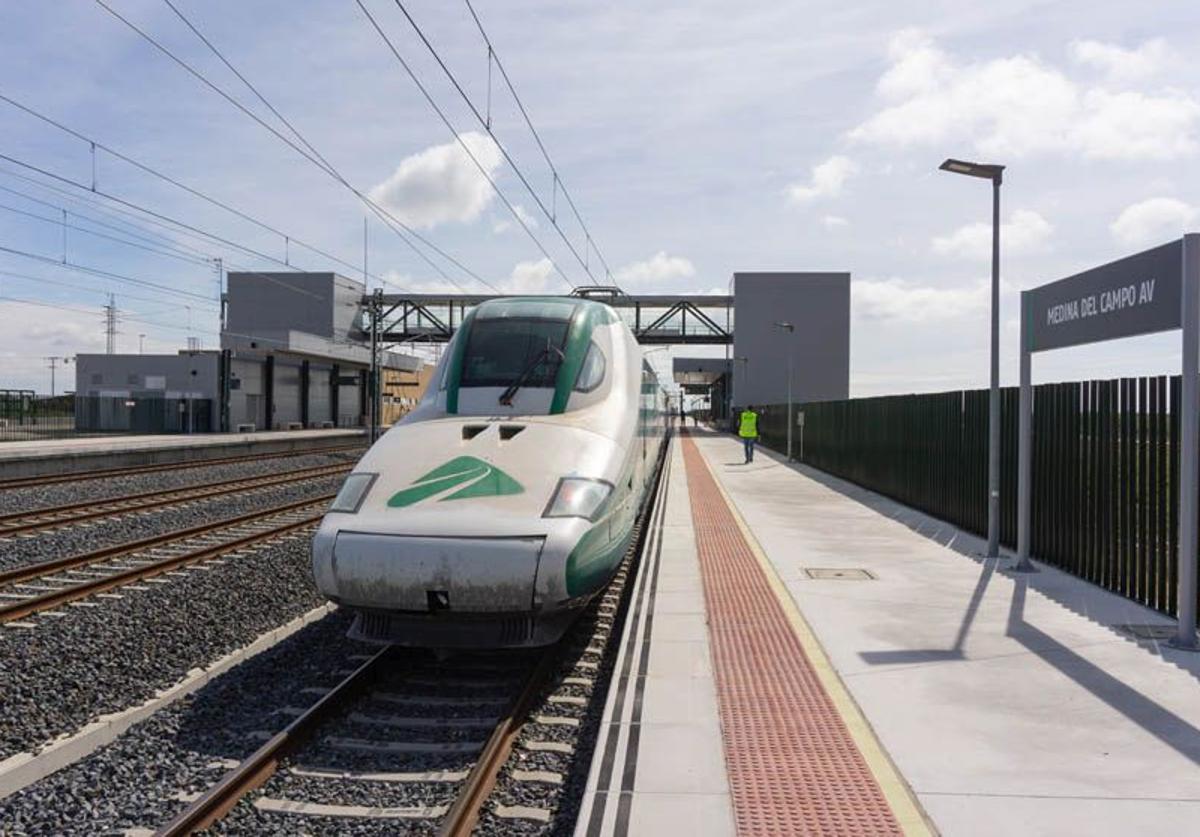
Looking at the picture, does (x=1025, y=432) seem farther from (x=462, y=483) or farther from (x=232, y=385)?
(x=232, y=385)

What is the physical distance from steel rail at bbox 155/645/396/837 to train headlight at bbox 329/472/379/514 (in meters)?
1.11

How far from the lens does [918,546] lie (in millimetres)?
12562

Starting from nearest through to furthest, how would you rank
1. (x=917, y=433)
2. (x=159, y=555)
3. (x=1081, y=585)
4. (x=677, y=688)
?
(x=677, y=688)
(x=1081, y=585)
(x=159, y=555)
(x=917, y=433)

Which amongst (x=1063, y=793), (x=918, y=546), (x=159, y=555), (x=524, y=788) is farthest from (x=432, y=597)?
(x=918, y=546)

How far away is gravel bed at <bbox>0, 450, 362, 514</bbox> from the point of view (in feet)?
59.3

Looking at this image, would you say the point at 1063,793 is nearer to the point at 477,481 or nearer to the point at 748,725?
the point at 748,725

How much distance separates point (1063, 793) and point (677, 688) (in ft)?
7.61

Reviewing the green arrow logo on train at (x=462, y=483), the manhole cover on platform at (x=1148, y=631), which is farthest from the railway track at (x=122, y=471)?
the manhole cover on platform at (x=1148, y=631)

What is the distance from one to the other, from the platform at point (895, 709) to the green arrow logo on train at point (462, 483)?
1.53 meters

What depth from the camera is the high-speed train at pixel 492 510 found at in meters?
6.09

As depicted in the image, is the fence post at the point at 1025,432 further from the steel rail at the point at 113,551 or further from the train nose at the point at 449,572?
the steel rail at the point at 113,551

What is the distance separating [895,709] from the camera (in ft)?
18.5

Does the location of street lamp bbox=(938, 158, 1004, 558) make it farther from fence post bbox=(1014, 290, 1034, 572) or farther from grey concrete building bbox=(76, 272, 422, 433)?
grey concrete building bbox=(76, 272, 422, 433)

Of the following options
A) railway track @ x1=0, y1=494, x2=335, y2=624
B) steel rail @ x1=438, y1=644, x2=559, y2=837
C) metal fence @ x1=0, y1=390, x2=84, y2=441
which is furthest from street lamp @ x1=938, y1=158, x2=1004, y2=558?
metal fence @ x1=0, y1=390, x2=84, y2=441
